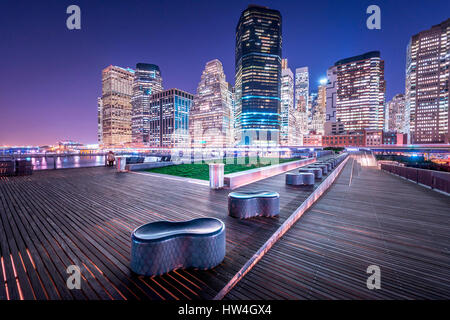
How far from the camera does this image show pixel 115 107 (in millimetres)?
167750

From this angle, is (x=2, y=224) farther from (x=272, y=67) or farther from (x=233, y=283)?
(x=272, y=67)

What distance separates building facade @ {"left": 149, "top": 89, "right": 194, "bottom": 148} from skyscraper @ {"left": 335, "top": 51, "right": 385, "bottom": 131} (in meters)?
135

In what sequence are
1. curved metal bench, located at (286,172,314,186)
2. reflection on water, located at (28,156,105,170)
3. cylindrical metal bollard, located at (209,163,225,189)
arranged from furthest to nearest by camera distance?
reflection on water, located at (28,156,105,170), curved metal bench, located at (286,172,314,186), cylindrical metal bollard, located at (209,163,225,189)

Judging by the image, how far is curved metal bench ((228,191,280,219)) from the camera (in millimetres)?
4445

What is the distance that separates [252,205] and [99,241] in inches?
126

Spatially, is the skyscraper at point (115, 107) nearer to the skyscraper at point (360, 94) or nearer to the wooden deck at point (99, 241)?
the wooden deck at point (99, 241)

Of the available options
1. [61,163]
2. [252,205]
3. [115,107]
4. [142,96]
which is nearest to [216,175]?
[252,205]

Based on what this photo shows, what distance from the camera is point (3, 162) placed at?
10547mm

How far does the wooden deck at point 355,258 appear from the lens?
2.40 m

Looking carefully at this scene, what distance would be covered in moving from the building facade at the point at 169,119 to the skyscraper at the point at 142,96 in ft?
47.7

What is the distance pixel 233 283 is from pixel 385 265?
253cm

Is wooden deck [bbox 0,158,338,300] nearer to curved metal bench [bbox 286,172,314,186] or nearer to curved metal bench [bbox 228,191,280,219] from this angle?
A: curved metal bench [bbox 228,191,280,219]

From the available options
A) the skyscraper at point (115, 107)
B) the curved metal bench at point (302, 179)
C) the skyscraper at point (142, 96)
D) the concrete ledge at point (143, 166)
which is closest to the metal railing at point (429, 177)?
the curved metal bench at point (302, 179)

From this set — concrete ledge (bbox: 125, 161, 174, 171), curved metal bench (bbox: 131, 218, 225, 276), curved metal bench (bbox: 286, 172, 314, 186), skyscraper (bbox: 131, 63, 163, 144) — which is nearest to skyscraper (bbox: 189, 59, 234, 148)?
skyscraper (bbox: 131, 63, 163, 144)
